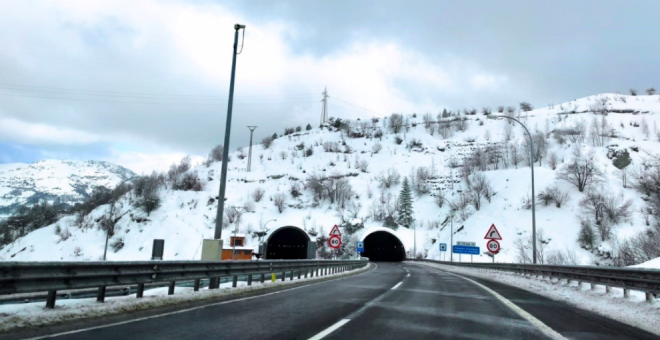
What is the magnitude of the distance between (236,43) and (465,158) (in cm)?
10493

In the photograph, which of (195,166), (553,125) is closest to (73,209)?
(195,166)

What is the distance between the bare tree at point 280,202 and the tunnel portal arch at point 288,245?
42.9 ft

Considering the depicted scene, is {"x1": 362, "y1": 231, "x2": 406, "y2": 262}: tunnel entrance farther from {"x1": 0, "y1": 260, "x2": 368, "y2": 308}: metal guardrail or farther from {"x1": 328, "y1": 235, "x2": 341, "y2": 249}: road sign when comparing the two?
{"x1": 0, "y1": 260, "x2": 368, "y2": 308}: metal guardrail

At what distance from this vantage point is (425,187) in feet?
341

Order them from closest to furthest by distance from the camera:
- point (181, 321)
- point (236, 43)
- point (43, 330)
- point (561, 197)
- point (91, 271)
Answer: point (43, 330), point (181, 321), point (91, 271), point (236, 43), point (561, 197)

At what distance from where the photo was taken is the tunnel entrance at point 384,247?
253 ft

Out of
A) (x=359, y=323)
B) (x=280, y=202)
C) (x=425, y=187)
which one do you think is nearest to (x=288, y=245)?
(x=280, y=202)

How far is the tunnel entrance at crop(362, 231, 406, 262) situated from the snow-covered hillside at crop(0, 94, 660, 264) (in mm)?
2598

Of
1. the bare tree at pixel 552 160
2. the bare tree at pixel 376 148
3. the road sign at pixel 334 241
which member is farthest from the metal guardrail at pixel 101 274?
the bare tree at pixel 376 148

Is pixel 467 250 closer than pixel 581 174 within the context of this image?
Yes

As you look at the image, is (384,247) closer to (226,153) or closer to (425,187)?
(425,187)

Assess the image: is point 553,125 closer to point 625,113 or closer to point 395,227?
point 625,113

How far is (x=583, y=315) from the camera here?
31.0 ft

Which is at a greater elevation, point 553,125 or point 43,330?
point 553,125
